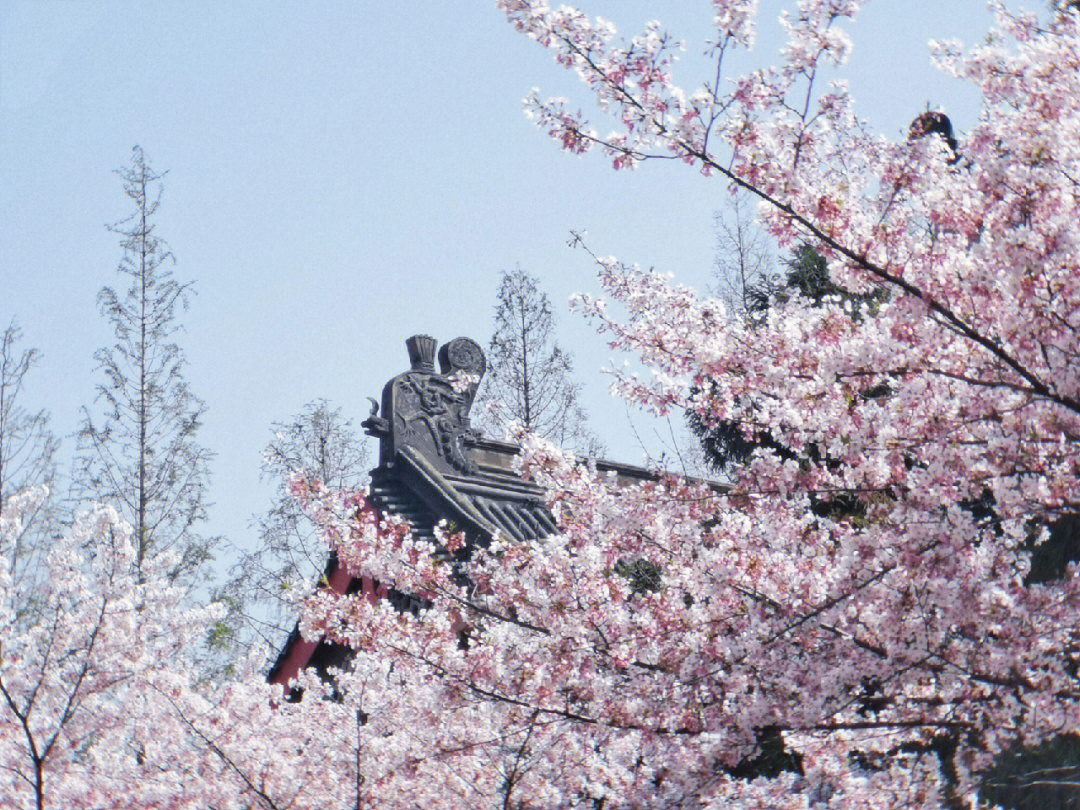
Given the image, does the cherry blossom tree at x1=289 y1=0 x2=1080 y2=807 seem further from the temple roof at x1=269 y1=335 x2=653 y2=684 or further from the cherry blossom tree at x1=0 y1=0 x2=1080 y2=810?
the temple roof at x1=269 y1=335 x2=653 y2=684

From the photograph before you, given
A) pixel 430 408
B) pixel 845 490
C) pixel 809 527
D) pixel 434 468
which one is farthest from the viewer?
pixel 430 408

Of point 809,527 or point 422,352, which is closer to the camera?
point 809,527

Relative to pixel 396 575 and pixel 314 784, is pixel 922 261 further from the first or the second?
pixel 314 784

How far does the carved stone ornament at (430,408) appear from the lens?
1236 centimetres

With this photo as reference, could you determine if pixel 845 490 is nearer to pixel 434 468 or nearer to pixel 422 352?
pixel 434 468

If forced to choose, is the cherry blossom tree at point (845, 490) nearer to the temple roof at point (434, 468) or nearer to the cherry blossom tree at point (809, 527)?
the cherry blossom tree at point (809, 527)

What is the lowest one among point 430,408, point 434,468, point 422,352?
point 434,468

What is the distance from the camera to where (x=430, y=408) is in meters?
12.7

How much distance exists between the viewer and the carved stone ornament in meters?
12.4

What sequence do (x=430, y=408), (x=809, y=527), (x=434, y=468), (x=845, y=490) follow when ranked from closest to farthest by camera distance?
(x=845, y=490)
(x=809, y=527)
(x=434, y=468)
(x=430, y=408)

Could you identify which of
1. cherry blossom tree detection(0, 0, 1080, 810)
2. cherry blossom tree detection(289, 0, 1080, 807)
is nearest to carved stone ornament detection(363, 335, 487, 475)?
cherry blossom tree detection(0, 0, 1080, 810)

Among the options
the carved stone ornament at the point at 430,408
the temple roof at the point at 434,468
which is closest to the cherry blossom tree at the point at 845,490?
the temple roof at the point at 434,468

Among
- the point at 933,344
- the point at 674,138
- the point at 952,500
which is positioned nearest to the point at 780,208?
the point at 674,138

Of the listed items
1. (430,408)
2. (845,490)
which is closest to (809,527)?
(845,490)
